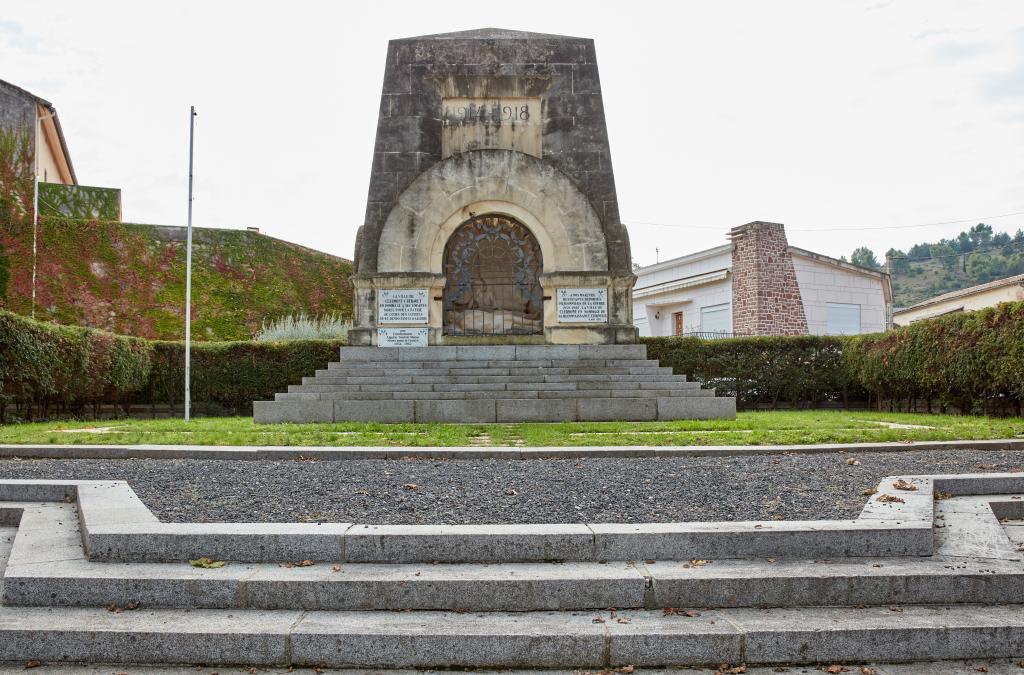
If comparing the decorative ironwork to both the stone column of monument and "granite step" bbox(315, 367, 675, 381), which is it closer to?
the stone column of monument

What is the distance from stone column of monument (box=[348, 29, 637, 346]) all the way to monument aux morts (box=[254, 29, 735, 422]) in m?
0.03

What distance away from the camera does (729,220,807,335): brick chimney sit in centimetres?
3073

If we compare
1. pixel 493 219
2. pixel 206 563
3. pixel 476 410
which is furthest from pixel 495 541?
pixel 493 219

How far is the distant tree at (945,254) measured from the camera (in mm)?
75688

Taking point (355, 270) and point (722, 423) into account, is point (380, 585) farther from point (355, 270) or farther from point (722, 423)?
point (355, 270)

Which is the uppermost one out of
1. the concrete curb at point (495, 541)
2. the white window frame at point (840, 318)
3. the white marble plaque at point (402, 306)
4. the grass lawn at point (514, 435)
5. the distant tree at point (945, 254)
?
the distant tree at point (945, 254)

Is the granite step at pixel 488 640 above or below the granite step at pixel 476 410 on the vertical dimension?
below

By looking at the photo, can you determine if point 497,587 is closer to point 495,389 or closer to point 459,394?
point 459,394

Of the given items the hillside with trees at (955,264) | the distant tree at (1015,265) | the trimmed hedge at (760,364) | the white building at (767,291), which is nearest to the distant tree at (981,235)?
the hillside with trees at (955,264)

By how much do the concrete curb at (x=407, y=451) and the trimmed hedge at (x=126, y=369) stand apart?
5829 millimetres

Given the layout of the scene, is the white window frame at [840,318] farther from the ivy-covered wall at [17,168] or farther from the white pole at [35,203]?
the ivy-covered wall at [17,168]

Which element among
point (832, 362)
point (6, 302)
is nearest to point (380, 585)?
point (832, 362)

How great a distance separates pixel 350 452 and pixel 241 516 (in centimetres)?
308

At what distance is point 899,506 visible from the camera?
5.03 metres
